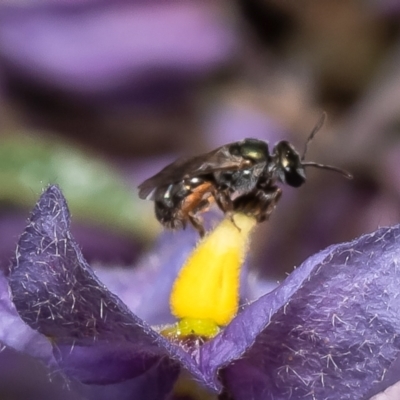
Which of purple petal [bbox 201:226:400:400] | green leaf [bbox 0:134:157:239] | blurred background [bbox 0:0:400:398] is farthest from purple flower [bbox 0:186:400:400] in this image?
blurred background [bbox 0:0:400:398]

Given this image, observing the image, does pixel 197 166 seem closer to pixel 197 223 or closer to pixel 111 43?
pixel 197 223

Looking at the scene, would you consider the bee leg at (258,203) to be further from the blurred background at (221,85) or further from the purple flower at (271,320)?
the blurred background at (221,85)

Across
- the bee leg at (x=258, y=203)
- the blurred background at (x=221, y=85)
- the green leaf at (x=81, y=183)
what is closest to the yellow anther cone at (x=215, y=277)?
the bee leg at (x=258, y=203)

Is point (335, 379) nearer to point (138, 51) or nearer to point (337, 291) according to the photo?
point (337, 291)

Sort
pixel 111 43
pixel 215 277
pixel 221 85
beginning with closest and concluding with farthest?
pixel 215 277 → pixel 111 43 → pixel 221 85

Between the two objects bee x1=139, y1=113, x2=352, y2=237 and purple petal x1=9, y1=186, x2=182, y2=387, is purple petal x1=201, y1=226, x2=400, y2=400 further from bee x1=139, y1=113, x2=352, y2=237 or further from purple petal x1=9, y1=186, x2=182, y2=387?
bee x1=139, y1=113, x2=352, y2=237

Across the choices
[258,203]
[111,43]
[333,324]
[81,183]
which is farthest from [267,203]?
[111,43]
